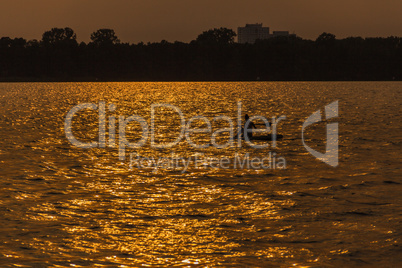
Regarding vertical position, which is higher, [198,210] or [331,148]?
[331,148]

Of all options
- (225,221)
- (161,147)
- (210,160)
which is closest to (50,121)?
(161,147)

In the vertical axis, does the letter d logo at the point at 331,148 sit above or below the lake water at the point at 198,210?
above

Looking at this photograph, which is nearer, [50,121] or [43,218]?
[43,218]

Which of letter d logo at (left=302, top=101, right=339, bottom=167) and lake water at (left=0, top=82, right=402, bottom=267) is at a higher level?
letter d logo at (left=302, top=101, right=339, bottom=167)

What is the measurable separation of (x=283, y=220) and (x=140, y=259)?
509 cm

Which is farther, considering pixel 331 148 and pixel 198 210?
pixel 331 148

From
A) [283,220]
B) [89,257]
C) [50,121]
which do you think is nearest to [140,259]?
[89,257]

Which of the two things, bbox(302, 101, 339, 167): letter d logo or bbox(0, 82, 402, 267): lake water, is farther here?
bbox(302, 101, 339, 167): letter d logo

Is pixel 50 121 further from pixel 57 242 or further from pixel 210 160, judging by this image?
pixel 57 242

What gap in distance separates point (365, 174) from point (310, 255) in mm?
11247

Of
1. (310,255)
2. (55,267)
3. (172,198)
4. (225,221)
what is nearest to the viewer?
(55,267)

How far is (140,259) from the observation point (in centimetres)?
1291

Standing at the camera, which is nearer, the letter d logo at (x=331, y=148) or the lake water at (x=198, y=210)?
the lake water at (x=198, y=210)

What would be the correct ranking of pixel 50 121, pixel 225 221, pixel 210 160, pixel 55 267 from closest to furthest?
pixel 55 267
pixel 225 221
pixel 210 160
pixel 50 121
